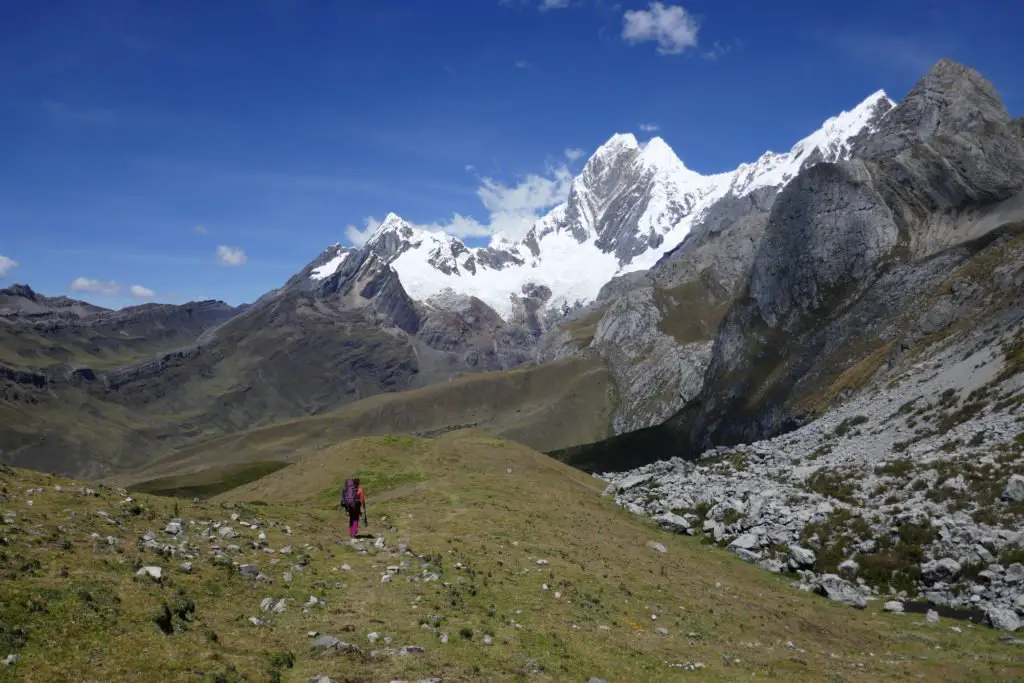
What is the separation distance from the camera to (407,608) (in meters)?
23.0

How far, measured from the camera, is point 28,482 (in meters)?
28.1

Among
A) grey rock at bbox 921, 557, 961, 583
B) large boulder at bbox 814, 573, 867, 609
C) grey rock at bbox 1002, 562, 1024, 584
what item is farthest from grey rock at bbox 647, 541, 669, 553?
grey rock at bbox 1002, 562, 1024, 584

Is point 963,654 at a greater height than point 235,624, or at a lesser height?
lesser

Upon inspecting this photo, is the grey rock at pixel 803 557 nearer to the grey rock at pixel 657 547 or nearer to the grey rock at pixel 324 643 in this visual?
the grey rock at pixel 657 547

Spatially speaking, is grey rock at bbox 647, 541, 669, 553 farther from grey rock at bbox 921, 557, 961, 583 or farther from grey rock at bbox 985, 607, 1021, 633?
grey rock at bbox 985, 607, 1021, 633

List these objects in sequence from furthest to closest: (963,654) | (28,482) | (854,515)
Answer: (854,515) < (28,482) < (963,654)

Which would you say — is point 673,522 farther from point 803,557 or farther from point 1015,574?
point 1015,574

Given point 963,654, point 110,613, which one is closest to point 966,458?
point 963,654

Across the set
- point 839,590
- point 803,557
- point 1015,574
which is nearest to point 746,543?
point 803,557

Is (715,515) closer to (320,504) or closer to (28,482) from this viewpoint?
(320,504)

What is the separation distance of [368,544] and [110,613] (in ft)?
46.6

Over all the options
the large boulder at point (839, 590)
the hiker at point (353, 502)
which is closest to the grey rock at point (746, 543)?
the large boulder at point (839, 590)

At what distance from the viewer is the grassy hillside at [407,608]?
16922 mm

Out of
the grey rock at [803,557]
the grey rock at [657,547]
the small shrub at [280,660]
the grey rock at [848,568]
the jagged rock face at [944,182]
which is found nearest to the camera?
the small shrub at [280,660]
